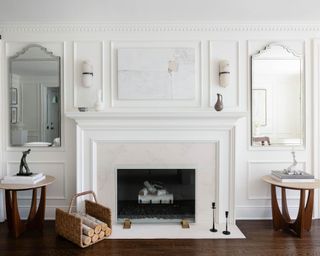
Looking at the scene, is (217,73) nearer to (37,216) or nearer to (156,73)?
(156,73)

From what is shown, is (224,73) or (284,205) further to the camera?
(224,73)

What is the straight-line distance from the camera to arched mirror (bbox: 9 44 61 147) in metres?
3.16

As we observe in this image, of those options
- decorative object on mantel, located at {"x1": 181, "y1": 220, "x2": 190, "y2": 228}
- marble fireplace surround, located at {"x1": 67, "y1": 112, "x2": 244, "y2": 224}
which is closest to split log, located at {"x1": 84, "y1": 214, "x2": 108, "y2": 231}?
marble fireplace surround, located at {"x1": 67, "y1": 112, "x2": 244, "y2": 224}

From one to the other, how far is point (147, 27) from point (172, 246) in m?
2.47

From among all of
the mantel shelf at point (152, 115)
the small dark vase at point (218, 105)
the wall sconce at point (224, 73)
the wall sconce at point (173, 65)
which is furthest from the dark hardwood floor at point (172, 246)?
the wall sconce at point (173, 65)

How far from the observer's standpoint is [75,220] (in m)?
2.49

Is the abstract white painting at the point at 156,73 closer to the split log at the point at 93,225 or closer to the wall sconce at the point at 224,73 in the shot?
the wall sconce at the point at 224,73

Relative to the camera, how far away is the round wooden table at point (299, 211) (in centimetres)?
270

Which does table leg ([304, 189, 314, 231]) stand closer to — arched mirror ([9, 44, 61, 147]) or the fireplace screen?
the fireplace screen

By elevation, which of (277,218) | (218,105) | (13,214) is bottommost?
(277,218)

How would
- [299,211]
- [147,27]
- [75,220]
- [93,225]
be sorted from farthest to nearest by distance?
[147,27] → [299,211] → [93,225] → [75,220]

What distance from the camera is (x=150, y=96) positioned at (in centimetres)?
314

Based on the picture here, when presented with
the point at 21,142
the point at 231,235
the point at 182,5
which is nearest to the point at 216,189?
the point at 231,235

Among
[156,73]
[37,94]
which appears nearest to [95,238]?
[37,94]
